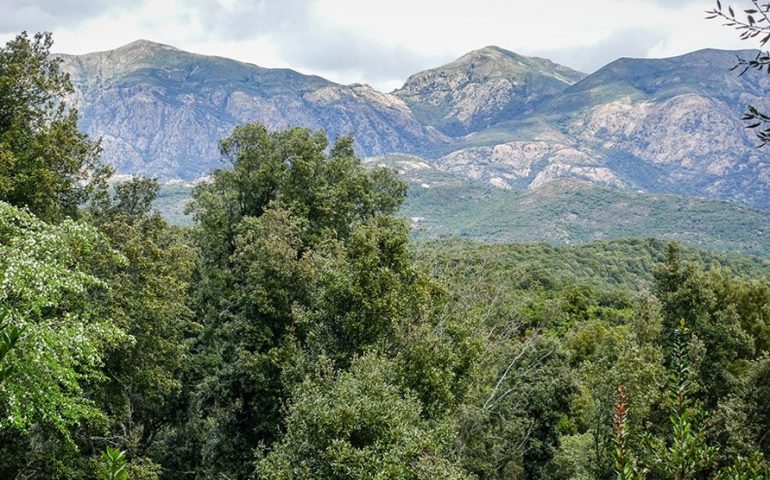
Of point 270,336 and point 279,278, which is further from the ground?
point 279,278

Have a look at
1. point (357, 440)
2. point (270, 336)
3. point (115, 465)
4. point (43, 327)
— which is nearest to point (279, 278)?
point (270, 336)

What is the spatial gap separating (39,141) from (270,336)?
13612 mm

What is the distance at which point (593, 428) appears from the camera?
91.4ft

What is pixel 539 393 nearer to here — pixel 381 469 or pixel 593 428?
pixel 593 428

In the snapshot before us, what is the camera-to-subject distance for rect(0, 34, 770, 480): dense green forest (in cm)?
1758

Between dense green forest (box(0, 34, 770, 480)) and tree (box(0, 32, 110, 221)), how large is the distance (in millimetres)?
115

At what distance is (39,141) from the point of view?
24.8 m

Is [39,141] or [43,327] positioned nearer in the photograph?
[43,327]

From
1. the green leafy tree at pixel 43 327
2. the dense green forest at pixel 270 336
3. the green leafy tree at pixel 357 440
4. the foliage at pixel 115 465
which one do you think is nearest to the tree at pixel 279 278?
the dense green forest at pixel 270 336

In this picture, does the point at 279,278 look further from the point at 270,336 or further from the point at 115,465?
the point at 115,465

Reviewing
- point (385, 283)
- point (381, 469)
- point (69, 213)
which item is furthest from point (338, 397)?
point (69, 213)

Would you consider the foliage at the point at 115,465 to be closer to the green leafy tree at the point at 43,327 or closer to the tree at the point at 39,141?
the green leafy tree at the point at 43,327

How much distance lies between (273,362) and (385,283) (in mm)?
6724

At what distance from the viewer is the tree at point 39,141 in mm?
23750
